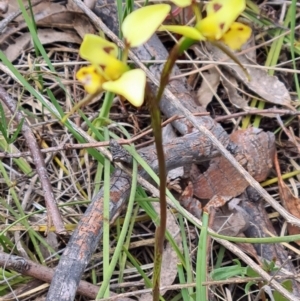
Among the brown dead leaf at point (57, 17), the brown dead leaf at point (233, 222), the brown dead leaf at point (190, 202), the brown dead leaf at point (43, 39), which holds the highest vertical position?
the brown dead leaf at point (57, 17)

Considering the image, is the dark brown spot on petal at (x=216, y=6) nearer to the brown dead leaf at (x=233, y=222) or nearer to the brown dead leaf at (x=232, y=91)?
the brown dead leaf at (x=233, y=222)

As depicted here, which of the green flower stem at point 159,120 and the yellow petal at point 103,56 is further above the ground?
the yellow petal at point 103,56

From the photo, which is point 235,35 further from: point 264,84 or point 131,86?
point 264,84

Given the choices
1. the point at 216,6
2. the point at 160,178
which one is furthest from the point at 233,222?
the point at 216,6

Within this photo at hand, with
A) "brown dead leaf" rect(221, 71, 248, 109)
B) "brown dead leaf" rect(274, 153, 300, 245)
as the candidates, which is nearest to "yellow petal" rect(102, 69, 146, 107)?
"brown dead leaf" rect(274, 153, 300, 245)

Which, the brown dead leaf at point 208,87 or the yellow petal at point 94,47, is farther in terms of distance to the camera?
the brown dead leaf at point 208,87

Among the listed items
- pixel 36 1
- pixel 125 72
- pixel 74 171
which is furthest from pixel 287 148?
pixel 125 72

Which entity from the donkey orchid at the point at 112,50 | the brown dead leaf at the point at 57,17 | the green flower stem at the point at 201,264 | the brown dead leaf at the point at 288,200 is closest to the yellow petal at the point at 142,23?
the donkey orchid at the point at 112,50
